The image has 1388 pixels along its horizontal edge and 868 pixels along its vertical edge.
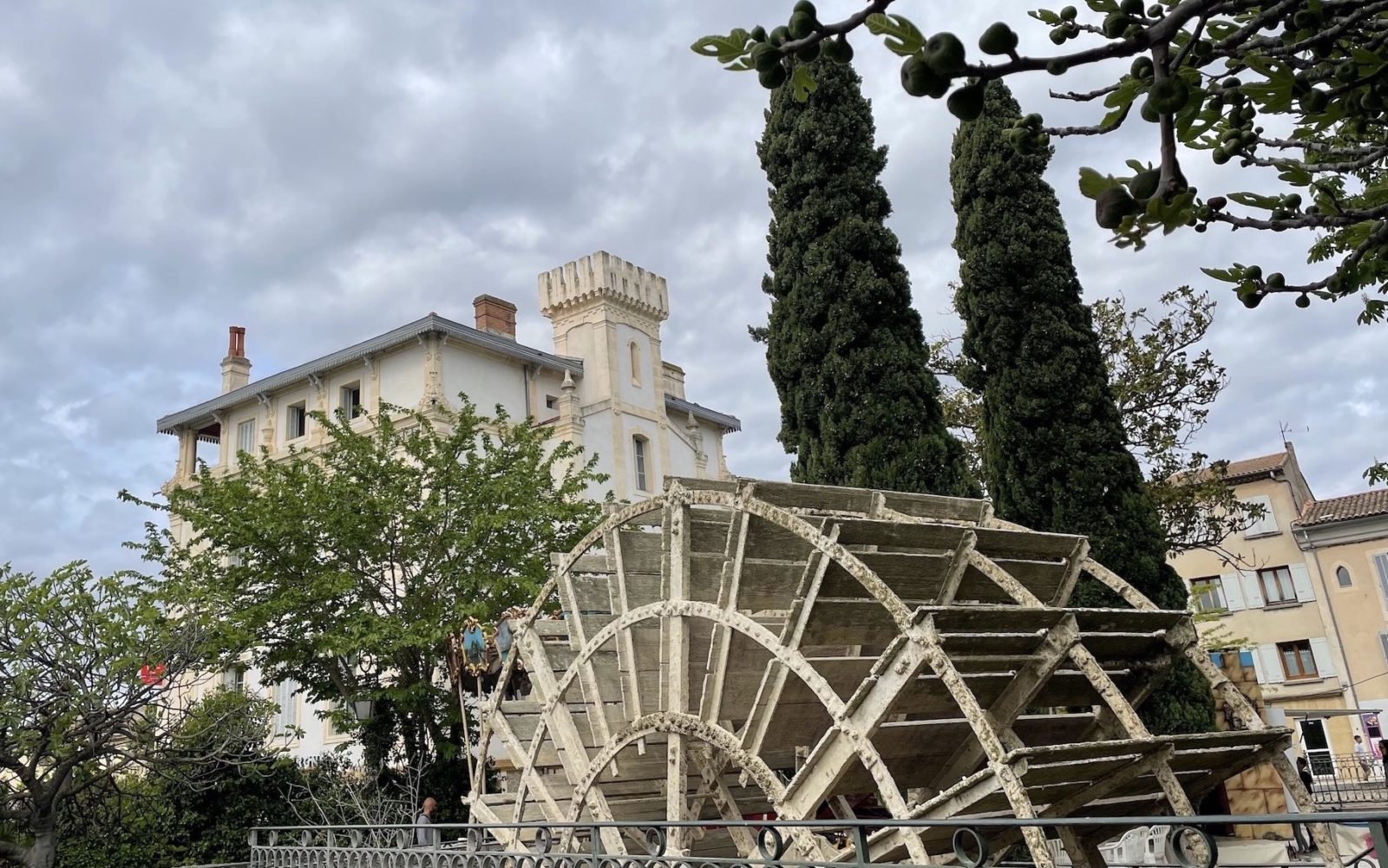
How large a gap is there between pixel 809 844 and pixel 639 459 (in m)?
24.1

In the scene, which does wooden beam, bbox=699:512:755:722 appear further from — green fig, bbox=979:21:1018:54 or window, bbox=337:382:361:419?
window, bbox=337:382:361:419

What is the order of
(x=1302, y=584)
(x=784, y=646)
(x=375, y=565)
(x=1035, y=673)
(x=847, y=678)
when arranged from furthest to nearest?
(x=1302, y=584) < (x=375, y=565) < (x=847, y=678) < (x=784, y=646) < (x=1035, y=673)

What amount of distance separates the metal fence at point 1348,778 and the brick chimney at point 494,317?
2208 centimetres

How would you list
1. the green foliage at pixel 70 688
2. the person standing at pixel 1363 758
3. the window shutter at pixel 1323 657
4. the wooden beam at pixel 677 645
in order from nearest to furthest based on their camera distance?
the wooden beam at pixel 677 645, the green foliage at pixel 70 688, the person standing at pixel 1363 758, the window shutter at pixel 1323 657

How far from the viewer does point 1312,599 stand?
29.7 metres

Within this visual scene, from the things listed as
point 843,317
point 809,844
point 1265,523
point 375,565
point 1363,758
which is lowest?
point 809,844

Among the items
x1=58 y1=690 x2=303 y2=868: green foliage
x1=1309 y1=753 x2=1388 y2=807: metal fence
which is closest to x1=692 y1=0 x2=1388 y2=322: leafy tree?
x1=58 y1=690 x2=303 y2=868: green foliage

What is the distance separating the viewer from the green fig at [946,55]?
1869mm

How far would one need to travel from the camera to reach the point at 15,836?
13.2 m

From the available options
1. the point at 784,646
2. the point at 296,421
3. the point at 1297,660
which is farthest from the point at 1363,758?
the point at 296,421

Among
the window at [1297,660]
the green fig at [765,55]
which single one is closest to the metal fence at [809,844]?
the green fig at [765,55]

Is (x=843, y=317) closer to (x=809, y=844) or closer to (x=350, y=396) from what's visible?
(x=809, y=844)

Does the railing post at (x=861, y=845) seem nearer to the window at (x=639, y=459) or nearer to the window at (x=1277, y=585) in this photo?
the window at (x=639, y=459)

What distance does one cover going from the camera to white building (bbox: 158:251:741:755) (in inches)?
1106
